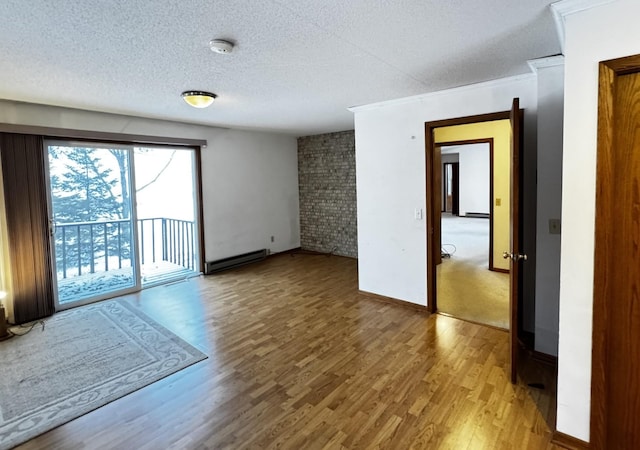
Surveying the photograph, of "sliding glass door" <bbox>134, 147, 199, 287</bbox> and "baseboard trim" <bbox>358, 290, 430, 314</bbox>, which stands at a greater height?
"sliding glass door" <bbox>134, 147, 199, 287</bbox>

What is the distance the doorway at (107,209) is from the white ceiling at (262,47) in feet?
3.02

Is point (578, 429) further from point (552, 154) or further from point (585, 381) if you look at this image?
point (552, 154)

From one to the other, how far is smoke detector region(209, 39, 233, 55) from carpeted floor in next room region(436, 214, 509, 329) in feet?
10.8

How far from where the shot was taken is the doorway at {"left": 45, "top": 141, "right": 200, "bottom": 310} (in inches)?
166

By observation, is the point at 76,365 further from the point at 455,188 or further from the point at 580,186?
the point at 455,188

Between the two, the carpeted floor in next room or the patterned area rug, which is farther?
the carpeted floor in next room

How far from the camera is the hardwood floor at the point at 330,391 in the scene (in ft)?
6.54

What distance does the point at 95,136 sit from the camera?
4188 millimetres

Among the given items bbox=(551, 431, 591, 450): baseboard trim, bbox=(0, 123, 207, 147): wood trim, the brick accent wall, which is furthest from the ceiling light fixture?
bbox=(551, 431, 591, 450): baseboard trim

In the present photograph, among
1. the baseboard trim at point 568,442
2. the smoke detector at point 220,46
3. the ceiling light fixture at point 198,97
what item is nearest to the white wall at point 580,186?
the baseboard trim at point 568,442

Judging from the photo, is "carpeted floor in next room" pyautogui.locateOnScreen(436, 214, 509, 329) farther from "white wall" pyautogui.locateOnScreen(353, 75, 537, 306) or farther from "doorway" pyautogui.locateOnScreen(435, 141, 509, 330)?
"white wall" pyautogui.locateOnScreen(353, 75, 537, 306)

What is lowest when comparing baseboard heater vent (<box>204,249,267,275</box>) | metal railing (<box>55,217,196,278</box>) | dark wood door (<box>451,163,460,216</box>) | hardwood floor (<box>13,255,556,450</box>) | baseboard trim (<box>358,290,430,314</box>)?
hardwood floor (<box>13,255,556,450</box>)

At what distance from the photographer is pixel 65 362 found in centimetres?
291

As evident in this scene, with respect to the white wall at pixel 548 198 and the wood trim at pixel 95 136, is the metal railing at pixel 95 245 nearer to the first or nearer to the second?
the wood trim at pixel 95 136
